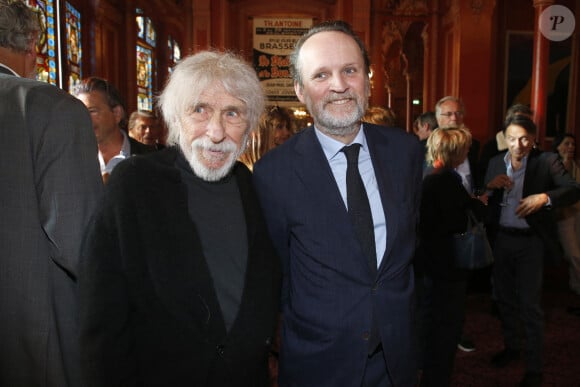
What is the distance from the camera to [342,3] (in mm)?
9797

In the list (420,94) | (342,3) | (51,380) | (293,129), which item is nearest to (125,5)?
(342,3)

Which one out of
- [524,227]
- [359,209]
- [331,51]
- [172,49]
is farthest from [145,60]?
[359,209]

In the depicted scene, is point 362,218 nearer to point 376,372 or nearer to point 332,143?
point 332,143

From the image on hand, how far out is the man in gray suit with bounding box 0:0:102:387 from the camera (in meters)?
1.33

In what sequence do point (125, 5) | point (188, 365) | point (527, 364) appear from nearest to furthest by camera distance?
point (188, 365) → point (527, 364) → point (125, 5)

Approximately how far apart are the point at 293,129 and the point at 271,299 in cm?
270

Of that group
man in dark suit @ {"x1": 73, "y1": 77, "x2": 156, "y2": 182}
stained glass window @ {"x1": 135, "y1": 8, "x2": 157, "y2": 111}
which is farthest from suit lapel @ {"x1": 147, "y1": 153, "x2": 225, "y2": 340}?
stained glass window @ {"x1": 135, "y1": 8, "x2": 157, "y2": 111}

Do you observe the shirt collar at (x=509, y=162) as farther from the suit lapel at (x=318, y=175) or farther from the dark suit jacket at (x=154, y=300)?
the dark suit jacket at (x=154, y=300)

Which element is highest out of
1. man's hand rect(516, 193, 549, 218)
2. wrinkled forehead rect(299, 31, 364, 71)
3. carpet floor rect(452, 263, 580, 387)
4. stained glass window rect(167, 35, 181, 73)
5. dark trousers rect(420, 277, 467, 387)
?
stained glass window rect(167, 35, 181, 73)

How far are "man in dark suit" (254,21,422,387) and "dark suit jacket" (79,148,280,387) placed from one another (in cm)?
26

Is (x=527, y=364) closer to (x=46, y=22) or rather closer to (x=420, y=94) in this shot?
(x=46, y=22)

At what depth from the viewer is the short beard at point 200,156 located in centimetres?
146

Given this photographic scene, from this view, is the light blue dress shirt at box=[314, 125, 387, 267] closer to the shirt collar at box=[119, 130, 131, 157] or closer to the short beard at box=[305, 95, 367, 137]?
the short beard at box=[305, 95, 367, 137]

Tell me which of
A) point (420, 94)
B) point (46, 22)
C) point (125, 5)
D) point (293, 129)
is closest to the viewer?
point (293, 129)
